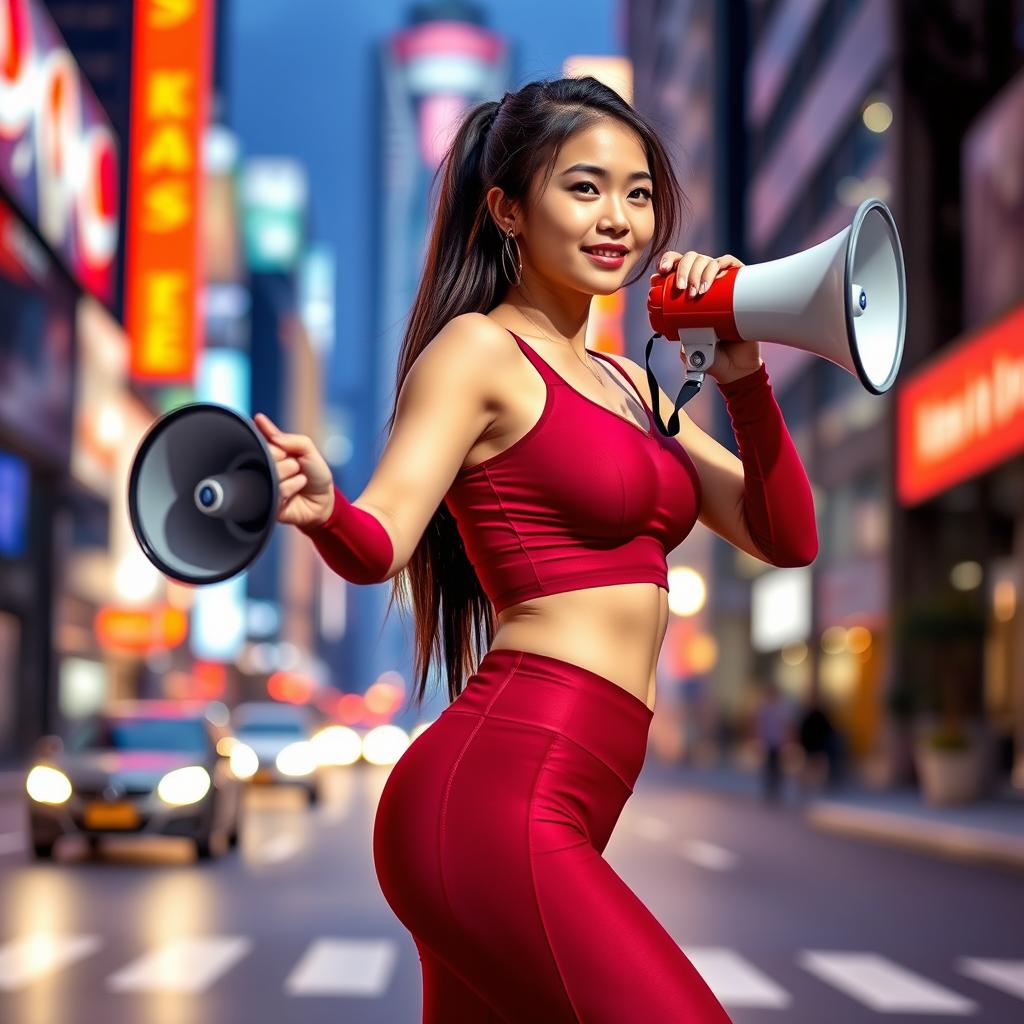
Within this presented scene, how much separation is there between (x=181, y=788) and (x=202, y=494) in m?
15.2

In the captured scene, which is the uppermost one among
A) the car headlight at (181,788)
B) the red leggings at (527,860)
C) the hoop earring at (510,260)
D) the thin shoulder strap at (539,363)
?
the hoop earring at (510,260)

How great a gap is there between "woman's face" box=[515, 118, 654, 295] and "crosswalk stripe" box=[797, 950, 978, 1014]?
6.22m

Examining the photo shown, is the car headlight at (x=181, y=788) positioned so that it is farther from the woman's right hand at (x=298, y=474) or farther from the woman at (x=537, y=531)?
the woman's right hand at (x=298, y=474)

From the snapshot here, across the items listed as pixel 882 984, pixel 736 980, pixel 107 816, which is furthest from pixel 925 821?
pixel 736 980

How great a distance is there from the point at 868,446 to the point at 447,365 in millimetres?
40498

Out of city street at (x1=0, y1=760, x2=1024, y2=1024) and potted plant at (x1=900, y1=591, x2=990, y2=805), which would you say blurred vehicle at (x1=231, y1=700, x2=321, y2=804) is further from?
city street at (x1=0, y1=760, x2=1024, y2=1024)

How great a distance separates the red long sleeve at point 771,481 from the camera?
3074 millimetres

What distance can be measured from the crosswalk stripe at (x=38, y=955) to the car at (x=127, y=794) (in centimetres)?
584

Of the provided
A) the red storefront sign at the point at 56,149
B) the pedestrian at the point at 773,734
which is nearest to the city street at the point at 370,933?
the pedestrian at the point at 773,734

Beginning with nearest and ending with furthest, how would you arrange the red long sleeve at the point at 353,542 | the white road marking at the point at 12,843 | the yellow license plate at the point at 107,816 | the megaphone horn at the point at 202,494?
the megaphone horn at the point at 202,494 → the red long sleeve at the point at 353,542 → the yellow license plate at the point at 107,816 → the white road marking at the point at 12,843

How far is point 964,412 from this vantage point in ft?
91.9

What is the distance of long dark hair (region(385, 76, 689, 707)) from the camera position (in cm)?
321

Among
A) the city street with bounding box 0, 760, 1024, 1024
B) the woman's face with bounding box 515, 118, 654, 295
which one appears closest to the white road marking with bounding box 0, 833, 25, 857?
the city street with bounding box 0, 760, 1024, 1024

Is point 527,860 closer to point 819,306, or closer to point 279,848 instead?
point 819,306
